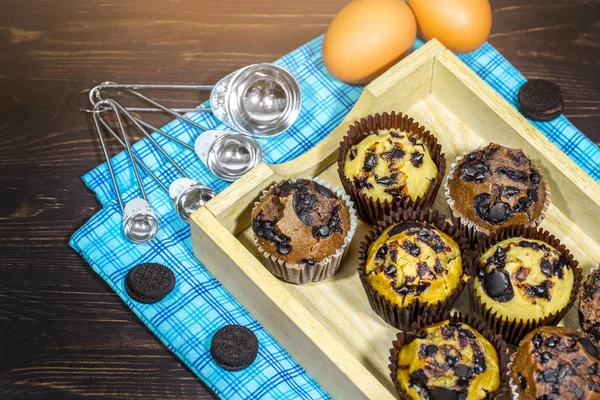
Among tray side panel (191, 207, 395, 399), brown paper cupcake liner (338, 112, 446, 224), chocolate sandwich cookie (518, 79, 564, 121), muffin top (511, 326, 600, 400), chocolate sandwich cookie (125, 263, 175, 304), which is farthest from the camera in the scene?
chocolate sandwich cookie (518, 79, 564, 121)

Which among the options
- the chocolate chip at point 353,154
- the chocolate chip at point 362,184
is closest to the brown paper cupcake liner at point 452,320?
the chocolate chip at point 362,184

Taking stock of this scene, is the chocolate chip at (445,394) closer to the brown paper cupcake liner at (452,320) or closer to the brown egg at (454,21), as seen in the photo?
the brown paper cupcake liner at (452,320)

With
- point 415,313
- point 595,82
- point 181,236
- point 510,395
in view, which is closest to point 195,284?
point 181,236

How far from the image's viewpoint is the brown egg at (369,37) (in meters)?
3.36

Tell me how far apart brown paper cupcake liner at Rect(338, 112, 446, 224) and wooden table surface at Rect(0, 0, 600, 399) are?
0.71 metres

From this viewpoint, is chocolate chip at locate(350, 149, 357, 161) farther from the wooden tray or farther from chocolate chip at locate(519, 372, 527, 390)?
chocolate chip at locate(519, 372, 527, 390)

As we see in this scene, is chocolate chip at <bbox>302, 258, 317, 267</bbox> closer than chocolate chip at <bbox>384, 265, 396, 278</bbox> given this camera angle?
No

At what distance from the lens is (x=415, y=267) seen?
285 cm

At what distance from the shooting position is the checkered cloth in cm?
313

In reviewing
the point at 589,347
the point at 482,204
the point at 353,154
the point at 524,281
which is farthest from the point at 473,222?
the point at 589,347

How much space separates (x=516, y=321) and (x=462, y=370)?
0.28m

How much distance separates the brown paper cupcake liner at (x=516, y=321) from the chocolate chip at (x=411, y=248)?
0.64 ft

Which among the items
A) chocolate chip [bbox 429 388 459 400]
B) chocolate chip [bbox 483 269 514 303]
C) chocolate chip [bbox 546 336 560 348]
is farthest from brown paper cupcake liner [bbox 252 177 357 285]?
chocolate chip [bbox 546 336 560 348]

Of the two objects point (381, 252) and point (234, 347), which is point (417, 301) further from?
point (234, 347)
